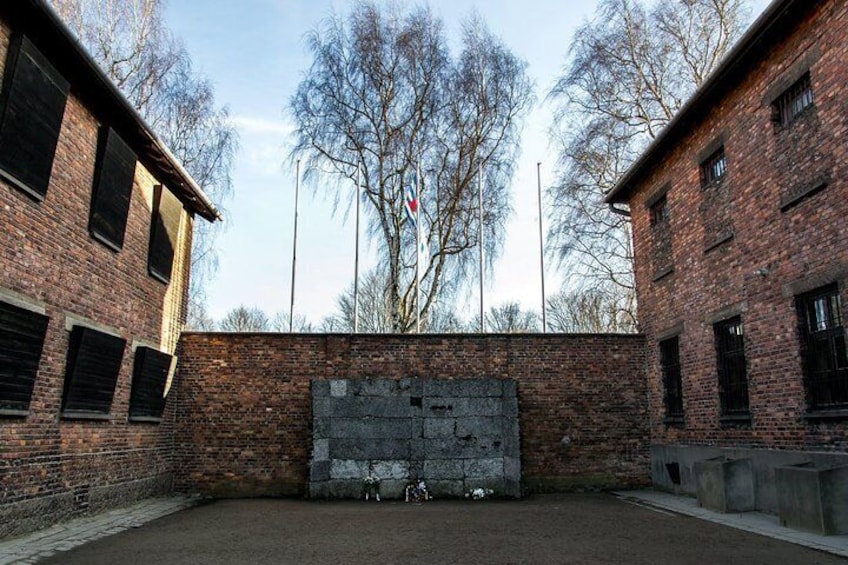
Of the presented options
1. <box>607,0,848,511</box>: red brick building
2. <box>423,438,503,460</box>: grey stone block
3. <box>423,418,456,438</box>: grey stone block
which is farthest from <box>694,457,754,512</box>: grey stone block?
<box>423,418,456,438</box>: grey stone block

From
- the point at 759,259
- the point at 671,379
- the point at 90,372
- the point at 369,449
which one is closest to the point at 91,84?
the point at 90,372

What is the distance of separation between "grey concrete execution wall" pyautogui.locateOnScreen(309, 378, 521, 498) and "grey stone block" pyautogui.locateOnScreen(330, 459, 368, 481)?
18 millimetres

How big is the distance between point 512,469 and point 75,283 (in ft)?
25.6

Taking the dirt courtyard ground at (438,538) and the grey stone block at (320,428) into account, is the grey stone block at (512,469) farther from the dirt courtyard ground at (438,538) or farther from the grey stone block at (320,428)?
the grey stone block at (320,428)

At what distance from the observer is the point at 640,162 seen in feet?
45.7

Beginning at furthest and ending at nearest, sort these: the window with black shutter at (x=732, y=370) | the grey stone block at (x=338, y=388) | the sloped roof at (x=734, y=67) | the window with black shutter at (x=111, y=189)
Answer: the grey stone block at (x=338, y=388) < the window with black shutter at (x=732, y=370) < the window with black shutter at (x=111, y=189) < the sloped roof at (x=734, y=67)

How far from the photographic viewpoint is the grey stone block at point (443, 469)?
12320 millimetres

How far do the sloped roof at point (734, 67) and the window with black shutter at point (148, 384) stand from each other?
10021 millimetres

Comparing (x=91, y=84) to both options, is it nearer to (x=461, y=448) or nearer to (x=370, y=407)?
(x=370, y=407)

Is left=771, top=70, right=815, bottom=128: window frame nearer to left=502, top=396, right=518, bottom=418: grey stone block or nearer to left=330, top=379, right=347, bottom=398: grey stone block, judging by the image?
left=502, top=396, right=518, bottom=418: grey stone block

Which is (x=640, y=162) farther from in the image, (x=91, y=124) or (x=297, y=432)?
(x=91, y=124)

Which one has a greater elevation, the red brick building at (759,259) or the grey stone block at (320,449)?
the red brick building at (759,259)

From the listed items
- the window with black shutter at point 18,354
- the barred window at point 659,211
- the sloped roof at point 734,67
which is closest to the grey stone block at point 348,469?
the window with black shutter at point 18,354

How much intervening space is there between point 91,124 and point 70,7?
8755 millimetres
